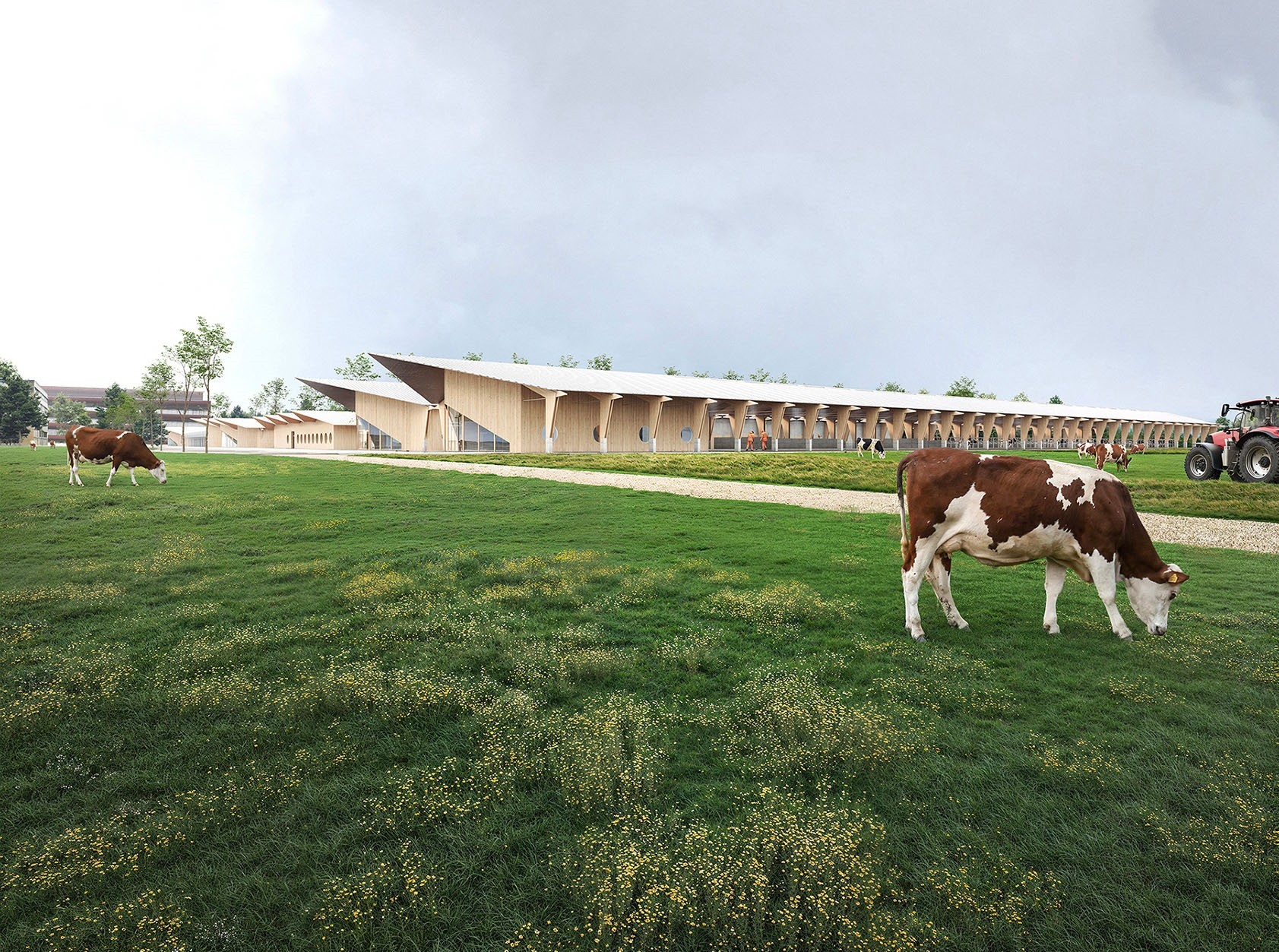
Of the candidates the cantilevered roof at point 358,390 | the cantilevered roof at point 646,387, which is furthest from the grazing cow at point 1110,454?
the cantilevered roof at point 358,390

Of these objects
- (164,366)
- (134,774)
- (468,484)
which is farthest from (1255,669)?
(164,366)

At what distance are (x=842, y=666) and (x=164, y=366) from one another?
84.4m

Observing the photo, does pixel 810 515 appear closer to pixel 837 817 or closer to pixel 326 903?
pixel 837 817

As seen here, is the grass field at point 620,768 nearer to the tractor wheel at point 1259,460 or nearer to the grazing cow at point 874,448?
the tractor wheel at point 1259,460

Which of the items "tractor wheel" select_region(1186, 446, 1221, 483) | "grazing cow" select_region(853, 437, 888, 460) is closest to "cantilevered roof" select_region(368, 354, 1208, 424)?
"grazing cow" select_region(853, 437, 888, 460)

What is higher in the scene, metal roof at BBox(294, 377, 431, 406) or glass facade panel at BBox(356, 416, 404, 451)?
metal roof at BBox(294, 377, 431, 406)

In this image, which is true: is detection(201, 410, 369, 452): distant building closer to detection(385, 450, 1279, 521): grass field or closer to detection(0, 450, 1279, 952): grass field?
detection(385, 450, 1279, 521): grass field

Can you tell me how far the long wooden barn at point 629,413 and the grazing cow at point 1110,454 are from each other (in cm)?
2391

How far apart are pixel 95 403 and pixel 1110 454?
20794 centimetres

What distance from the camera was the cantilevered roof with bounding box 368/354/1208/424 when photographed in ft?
144

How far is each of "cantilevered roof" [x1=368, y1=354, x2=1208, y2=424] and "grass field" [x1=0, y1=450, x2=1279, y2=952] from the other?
35.0 metres

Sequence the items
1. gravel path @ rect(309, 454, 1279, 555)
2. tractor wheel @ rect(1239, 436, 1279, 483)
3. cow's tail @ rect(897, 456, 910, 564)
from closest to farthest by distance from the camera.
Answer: cow's tail @ rect(897, 456, 910, 564) < gravel path @ rect(309, 454, 1279, 555) < tractor wheel @ rect(1239, 436, 1279, 483)

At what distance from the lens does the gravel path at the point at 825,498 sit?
45.5 ft

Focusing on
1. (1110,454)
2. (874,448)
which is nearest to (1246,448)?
(1110,454)
